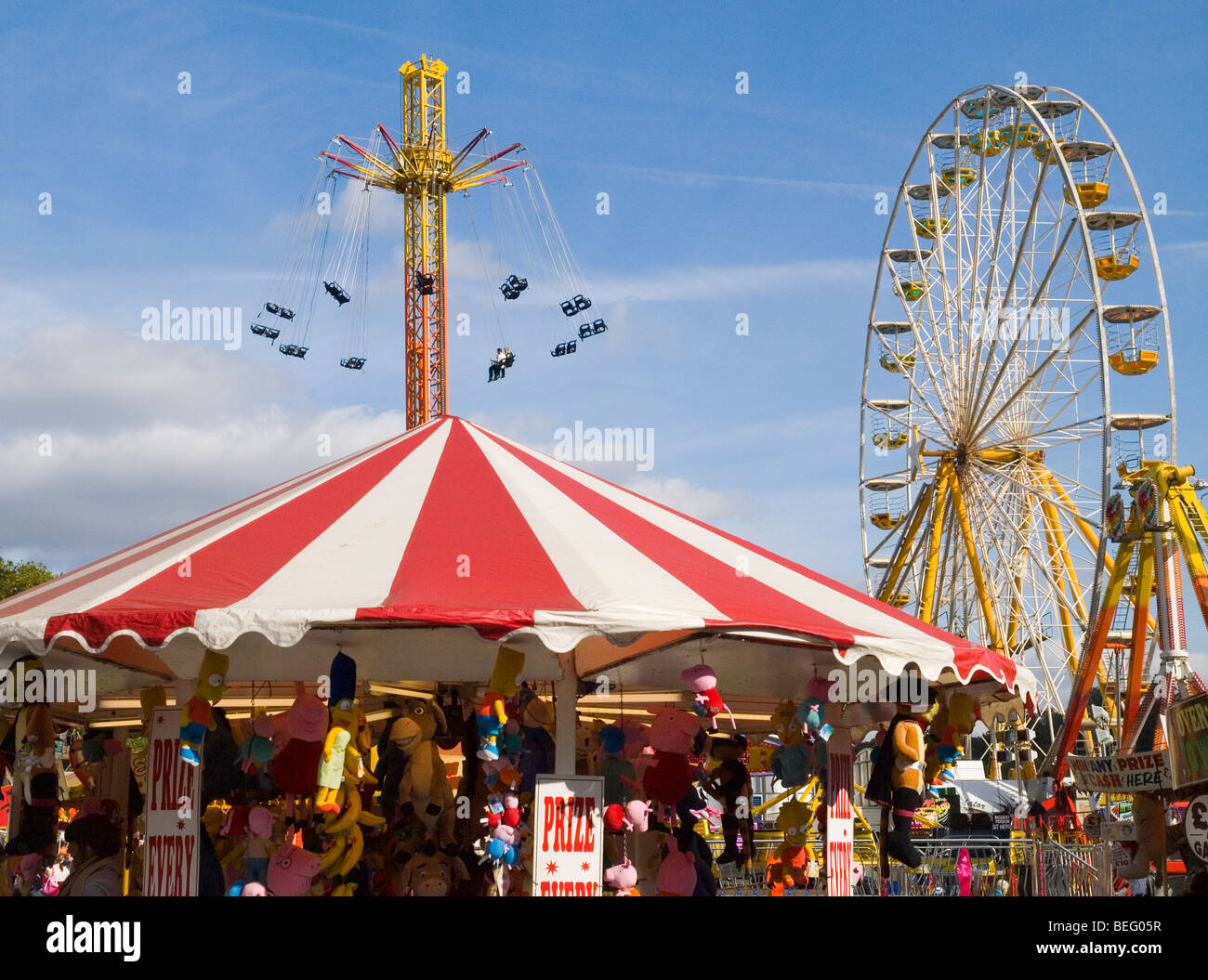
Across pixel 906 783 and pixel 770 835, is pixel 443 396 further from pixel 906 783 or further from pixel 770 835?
pixel 906 783

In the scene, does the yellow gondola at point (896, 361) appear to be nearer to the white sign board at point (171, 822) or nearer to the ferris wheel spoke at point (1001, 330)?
the ferris wheel spoke at point (1001, 330)

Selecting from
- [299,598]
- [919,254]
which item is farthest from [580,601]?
[919,254]

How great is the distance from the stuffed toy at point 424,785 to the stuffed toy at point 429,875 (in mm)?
197

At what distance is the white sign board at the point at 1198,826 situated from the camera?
8.23 m

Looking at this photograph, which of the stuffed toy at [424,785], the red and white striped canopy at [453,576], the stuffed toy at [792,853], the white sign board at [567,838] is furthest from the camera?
the stuffed toy at [792,853]

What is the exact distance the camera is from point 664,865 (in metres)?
8.34

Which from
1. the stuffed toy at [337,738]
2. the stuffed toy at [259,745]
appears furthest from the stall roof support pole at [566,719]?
the stuffed toy at [259,745]

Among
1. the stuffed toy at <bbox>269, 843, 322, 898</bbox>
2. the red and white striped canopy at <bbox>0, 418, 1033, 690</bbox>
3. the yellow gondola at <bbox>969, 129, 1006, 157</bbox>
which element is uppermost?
the yellow gondola at <bbox>969, 129, 1006, 157</bbox>

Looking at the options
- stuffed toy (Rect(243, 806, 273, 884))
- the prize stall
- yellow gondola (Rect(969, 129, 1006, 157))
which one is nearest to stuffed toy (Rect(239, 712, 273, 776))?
the prize stall

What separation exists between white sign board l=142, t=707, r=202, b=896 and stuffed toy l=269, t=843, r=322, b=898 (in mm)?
547

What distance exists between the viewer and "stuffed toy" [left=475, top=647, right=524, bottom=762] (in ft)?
22.2

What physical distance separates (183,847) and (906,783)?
425 centimetres

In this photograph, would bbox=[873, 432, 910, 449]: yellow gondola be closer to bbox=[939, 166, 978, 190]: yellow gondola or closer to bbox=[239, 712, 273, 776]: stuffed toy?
bbox=[939, 166, 978, 190]: yellow gondola

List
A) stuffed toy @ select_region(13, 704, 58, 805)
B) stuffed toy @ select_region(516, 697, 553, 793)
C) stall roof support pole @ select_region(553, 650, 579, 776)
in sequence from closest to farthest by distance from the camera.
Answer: stall roof support pole @ select_region(553, 650, 579, 776)
stuffed toy @ select_region(516, 697, 553, 793)
stuffed toy @ select_region(13, 704, 58, 805)
